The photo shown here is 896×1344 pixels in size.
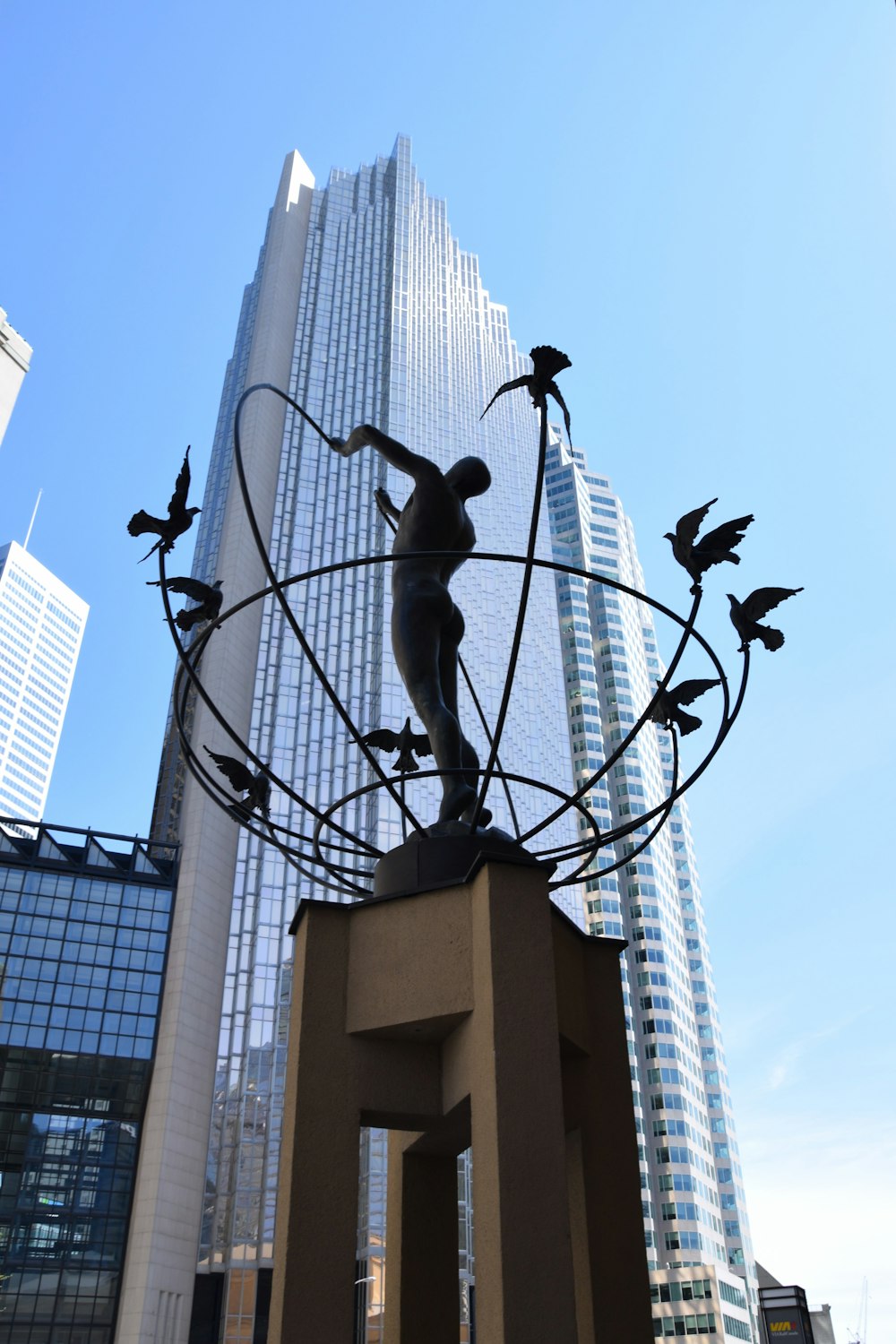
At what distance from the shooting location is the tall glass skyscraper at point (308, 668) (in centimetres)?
5316

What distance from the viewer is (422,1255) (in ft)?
24.7

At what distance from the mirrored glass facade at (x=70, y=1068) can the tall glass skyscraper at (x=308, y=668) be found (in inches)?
59.6

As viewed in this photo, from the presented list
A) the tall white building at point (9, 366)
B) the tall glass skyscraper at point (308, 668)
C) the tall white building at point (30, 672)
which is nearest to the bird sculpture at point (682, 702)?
the tall glass skyscraper at point (308, 668)

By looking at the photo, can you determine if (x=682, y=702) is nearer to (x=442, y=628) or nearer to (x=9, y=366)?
(x=442, y=628)

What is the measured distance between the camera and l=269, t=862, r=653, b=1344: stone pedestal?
5676mm

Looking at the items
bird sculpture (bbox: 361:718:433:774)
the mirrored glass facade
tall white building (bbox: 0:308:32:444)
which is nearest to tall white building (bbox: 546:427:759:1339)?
the mirrored glass facade

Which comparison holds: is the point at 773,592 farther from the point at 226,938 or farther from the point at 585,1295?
the point at 226,938

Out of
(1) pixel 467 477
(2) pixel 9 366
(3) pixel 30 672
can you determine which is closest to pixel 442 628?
(1) pixel 467 477

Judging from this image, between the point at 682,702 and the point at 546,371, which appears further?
the point at 682,702

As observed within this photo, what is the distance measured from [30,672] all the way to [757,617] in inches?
7000

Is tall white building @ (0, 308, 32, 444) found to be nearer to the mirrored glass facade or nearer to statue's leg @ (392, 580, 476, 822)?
the mirrored glass facade

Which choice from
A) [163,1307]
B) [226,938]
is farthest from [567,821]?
[163,1307]

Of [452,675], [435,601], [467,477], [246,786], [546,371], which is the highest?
[467,477]

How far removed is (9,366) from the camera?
62.9m
